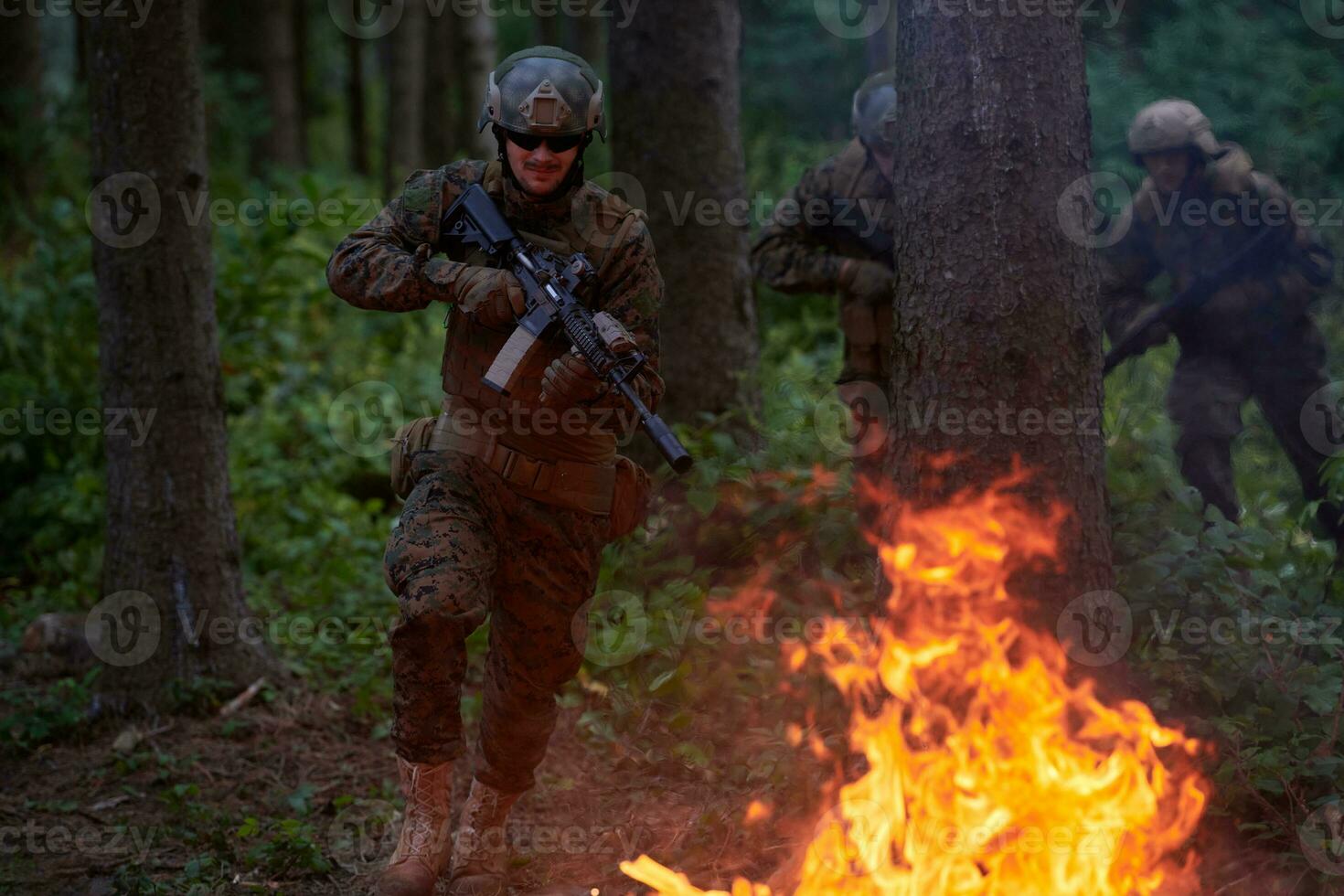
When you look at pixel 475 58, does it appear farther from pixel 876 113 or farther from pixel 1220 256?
pixel 1220 256

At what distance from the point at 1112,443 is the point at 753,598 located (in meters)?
1.96

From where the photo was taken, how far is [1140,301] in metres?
6.83

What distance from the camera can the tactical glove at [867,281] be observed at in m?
5.76

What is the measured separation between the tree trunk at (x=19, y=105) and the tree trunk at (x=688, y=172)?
9731 millimetres

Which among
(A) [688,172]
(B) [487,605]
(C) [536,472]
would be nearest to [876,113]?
(A) [688,172]

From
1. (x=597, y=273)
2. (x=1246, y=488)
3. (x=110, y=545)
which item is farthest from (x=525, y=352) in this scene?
(x=1246, y=488)

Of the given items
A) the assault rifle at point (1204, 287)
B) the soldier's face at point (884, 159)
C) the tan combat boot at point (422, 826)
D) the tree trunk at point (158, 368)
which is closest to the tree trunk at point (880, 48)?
the assault rifle at point (1204, 287)

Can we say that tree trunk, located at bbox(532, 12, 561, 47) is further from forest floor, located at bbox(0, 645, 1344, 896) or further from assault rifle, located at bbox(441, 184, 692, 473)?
assault rifle, located at bbox(441, 184, 692, 473)

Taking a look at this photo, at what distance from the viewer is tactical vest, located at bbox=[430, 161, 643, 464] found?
4.04 meters

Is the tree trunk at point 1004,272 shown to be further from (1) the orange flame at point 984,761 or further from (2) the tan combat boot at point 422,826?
(2) the tan combat boot at point 422,826

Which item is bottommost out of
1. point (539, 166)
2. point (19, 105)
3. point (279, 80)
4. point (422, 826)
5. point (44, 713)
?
point (44, 713)

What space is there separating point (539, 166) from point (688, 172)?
2.58 metres

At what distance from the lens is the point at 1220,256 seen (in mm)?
6594

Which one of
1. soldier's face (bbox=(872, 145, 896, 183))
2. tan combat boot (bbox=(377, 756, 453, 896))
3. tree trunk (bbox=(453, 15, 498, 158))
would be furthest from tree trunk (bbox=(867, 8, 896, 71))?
tree trunk (bbox=(453, 15, 498, 158))
